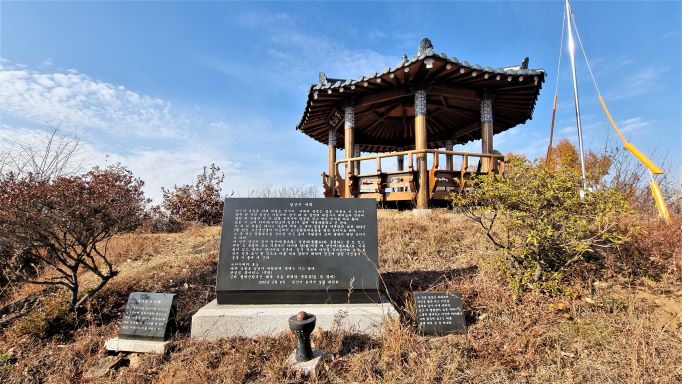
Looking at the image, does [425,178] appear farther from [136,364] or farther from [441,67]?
[136,364]

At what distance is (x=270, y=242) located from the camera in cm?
445

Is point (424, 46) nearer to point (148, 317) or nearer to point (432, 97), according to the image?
point (432, 97)

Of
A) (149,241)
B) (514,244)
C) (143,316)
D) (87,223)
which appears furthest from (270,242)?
(149,241)

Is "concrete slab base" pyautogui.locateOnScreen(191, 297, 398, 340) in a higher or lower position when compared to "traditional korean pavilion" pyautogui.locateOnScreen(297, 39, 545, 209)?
lower

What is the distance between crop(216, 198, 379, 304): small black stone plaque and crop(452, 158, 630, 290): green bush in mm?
1836

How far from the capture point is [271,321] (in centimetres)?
398

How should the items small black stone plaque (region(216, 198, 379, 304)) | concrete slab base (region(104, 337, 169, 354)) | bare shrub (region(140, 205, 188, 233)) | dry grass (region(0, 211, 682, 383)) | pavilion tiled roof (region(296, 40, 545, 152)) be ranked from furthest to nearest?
Answer: bare shrub (region(140, 205, 188, 233)) < pavilion tiled roof (region(296, 40, 545, 152)) < small black stone plaque (region(216, 198, 379, 304)) < concrete slab base (region(104, 337, 169, 354)) < dry grass (region(0, 211, 682, 383))

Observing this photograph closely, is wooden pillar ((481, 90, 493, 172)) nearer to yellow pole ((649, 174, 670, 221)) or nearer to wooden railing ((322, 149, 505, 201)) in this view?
wooden railing ((322, 149, 505, 201))

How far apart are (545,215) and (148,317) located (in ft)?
17.2


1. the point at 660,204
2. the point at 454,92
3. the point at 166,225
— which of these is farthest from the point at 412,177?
the point at 166,225

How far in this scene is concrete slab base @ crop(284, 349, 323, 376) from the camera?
125 inches

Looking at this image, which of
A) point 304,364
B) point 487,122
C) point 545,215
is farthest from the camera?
point 487,122

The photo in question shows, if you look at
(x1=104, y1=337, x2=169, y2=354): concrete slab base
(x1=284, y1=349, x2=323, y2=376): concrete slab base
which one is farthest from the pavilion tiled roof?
(x1=104, y1=337, x2=169, y2=354): concrete slab base

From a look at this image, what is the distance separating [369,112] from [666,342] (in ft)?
36.4
